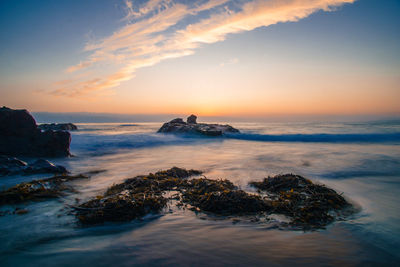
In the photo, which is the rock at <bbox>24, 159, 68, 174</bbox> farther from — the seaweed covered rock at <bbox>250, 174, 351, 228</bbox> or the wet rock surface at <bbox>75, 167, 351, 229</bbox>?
the seaweed covered rock at <bbox>250, 174, 351, 228</bbox>

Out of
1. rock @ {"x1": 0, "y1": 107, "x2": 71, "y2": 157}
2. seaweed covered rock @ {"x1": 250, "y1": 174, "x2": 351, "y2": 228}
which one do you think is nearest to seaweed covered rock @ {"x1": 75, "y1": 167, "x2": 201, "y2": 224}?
seaweed covered rock @ {"x1": 250, "y1": 174, "x2": 351, "y2": 228}

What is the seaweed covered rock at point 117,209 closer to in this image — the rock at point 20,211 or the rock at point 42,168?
the rock at point 20,211

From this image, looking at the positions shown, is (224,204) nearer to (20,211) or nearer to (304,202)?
(304,202)

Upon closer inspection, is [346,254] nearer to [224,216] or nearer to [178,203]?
[224,216]

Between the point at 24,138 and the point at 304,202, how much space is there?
11417 mm

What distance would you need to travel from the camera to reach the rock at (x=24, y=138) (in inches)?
352

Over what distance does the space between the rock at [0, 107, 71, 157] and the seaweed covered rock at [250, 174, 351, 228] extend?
9.90 metres

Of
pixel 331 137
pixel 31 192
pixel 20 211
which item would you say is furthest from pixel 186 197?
pixel 331 137

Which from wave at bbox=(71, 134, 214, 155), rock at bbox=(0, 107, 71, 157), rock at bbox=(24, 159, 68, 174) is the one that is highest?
rock at bbox=(0, 107, 71, 157)

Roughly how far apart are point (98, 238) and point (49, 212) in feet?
4.98

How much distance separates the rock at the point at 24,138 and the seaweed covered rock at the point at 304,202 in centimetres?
990

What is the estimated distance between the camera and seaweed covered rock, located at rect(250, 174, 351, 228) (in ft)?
10.6

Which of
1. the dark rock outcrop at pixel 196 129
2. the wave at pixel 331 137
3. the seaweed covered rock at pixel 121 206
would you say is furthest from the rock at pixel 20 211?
the wave at pixel 331 137

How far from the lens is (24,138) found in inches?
366
